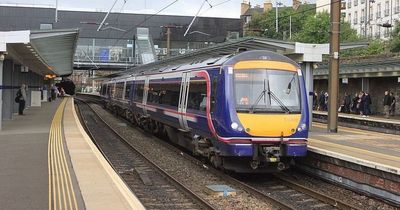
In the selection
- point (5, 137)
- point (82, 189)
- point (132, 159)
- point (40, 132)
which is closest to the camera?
point (82, 189)

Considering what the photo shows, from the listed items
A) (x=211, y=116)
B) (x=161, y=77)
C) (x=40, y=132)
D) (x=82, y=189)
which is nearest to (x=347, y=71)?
(x=161, y=77)

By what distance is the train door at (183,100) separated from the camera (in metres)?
14.3

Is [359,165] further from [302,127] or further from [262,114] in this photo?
[262,114]

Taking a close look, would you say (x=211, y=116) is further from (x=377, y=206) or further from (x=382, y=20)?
(x=382, y=20)

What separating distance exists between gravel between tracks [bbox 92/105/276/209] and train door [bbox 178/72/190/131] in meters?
1.03

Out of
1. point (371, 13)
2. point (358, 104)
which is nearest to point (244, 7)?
point (371, 13)

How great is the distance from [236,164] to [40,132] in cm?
926

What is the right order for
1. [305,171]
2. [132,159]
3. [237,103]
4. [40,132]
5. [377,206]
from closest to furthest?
1. [377,206]
2. [237,103]
3. [305,171]
4. [132,159]
5. [40,132]

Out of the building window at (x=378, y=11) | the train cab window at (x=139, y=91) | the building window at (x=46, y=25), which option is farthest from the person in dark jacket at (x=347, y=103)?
the building window at (x=378, y=11)

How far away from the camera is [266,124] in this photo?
36.4 ft

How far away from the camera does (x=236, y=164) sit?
1159 cm

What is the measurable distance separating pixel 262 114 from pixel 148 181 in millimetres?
2835

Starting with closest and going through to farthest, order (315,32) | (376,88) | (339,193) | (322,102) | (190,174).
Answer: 1. (339,193)
2. (190,174)
3. (376,88)
4. (322,102)
5. (315,32)

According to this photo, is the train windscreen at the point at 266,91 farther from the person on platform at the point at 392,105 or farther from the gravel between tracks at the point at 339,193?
the person on platform at the point at 392,105
